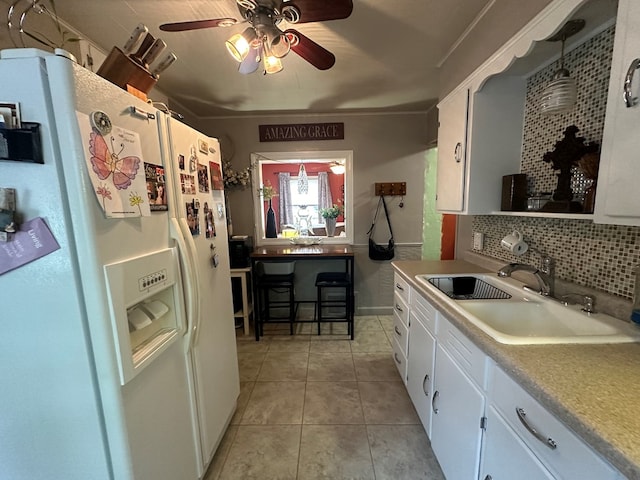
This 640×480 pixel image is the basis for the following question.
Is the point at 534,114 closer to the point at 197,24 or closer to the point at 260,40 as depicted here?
the point at 260,40

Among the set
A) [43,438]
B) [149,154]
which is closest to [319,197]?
[149,154]

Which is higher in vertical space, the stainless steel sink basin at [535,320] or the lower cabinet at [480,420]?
the stainless steel sink basin at [535,320]

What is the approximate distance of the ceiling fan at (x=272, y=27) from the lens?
1177 millimetres

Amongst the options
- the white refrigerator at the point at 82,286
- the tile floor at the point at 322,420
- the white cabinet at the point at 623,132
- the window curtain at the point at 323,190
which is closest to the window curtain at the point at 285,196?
the window curtain at the point at 323,190

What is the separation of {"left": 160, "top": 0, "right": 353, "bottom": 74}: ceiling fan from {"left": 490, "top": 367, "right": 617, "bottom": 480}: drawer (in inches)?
61.4

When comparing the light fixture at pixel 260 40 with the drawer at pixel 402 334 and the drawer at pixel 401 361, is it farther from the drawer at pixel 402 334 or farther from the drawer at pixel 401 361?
the drawer at pixel 401 361

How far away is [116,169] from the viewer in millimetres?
828

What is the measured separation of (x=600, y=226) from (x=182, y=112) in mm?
3494

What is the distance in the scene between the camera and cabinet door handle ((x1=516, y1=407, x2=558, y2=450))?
27.3 inches

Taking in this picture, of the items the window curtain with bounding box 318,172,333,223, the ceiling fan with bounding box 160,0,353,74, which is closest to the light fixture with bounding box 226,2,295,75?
the ceiling fan with bounding box 160,0,353,74

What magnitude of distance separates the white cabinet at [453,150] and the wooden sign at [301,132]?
1426 millimetres

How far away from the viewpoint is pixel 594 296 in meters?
1.15

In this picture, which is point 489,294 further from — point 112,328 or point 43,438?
point 43,438

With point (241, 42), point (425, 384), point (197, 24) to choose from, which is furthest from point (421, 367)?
point (197, 24)
